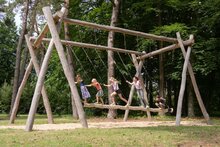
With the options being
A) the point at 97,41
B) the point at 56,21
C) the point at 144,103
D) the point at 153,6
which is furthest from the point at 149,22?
the point at 56,21

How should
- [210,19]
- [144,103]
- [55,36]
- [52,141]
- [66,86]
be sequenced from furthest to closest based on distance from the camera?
1. [66,86]
2. [210,19]
3. [144,103]
4. [55,36]
5. [52,141]

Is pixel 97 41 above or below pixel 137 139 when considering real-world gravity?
above

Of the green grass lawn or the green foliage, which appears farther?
the green foliage

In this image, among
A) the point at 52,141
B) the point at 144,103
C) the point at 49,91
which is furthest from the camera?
the point at 49,91

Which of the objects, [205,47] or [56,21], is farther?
[205,47]

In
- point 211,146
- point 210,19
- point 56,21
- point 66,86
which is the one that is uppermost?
point 210,19

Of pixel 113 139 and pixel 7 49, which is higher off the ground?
pixel 7 49

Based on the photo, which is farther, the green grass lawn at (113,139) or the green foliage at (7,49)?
the green foliage at (7,49)

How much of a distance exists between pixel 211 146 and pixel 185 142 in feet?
2.06

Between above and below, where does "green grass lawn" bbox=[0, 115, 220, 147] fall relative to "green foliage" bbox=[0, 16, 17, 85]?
below

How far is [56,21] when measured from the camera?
11.6 m

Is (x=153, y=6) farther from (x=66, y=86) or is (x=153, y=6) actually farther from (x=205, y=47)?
(x=66, y=86)

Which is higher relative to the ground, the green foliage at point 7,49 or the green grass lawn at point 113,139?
the green foliage at point 7,49

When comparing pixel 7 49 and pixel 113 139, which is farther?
pixel 7 49
